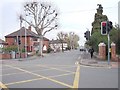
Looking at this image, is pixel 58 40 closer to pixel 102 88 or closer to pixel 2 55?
pixel 2 55

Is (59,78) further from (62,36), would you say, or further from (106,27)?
(62,36)

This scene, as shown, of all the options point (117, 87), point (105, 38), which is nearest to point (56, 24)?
point (105, 38)

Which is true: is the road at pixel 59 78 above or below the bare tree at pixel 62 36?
below

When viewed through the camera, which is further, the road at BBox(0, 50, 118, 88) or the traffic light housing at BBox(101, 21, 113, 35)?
the traffic light housing at BBox(101, 21, 113, 35)

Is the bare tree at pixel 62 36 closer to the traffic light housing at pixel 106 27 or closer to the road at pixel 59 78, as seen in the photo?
the traffic light housing at pixel 106 27

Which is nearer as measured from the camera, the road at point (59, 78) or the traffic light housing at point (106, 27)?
the road at point (59, 78)

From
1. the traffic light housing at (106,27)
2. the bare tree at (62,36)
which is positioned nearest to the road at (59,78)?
A: the traffic light housing at (106,27)

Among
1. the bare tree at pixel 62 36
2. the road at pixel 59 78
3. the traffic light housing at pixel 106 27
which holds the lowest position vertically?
the road at pixel 59 78

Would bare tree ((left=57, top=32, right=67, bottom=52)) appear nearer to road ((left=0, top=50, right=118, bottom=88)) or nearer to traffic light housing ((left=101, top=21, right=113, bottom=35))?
traffic light housing ((left=101, top=21, right=113, bottom=35))

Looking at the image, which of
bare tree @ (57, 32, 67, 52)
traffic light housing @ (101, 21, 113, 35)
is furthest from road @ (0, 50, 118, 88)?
bare tree @ (57, 32, 67, 52)

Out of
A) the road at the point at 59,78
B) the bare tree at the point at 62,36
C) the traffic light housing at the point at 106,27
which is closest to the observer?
the road at the point at 59,78

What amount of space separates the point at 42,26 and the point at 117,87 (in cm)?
6171


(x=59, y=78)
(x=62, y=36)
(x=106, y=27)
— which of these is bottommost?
Answer: (x=59, y=78)

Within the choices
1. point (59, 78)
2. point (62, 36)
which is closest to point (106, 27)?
point (59, 78)
